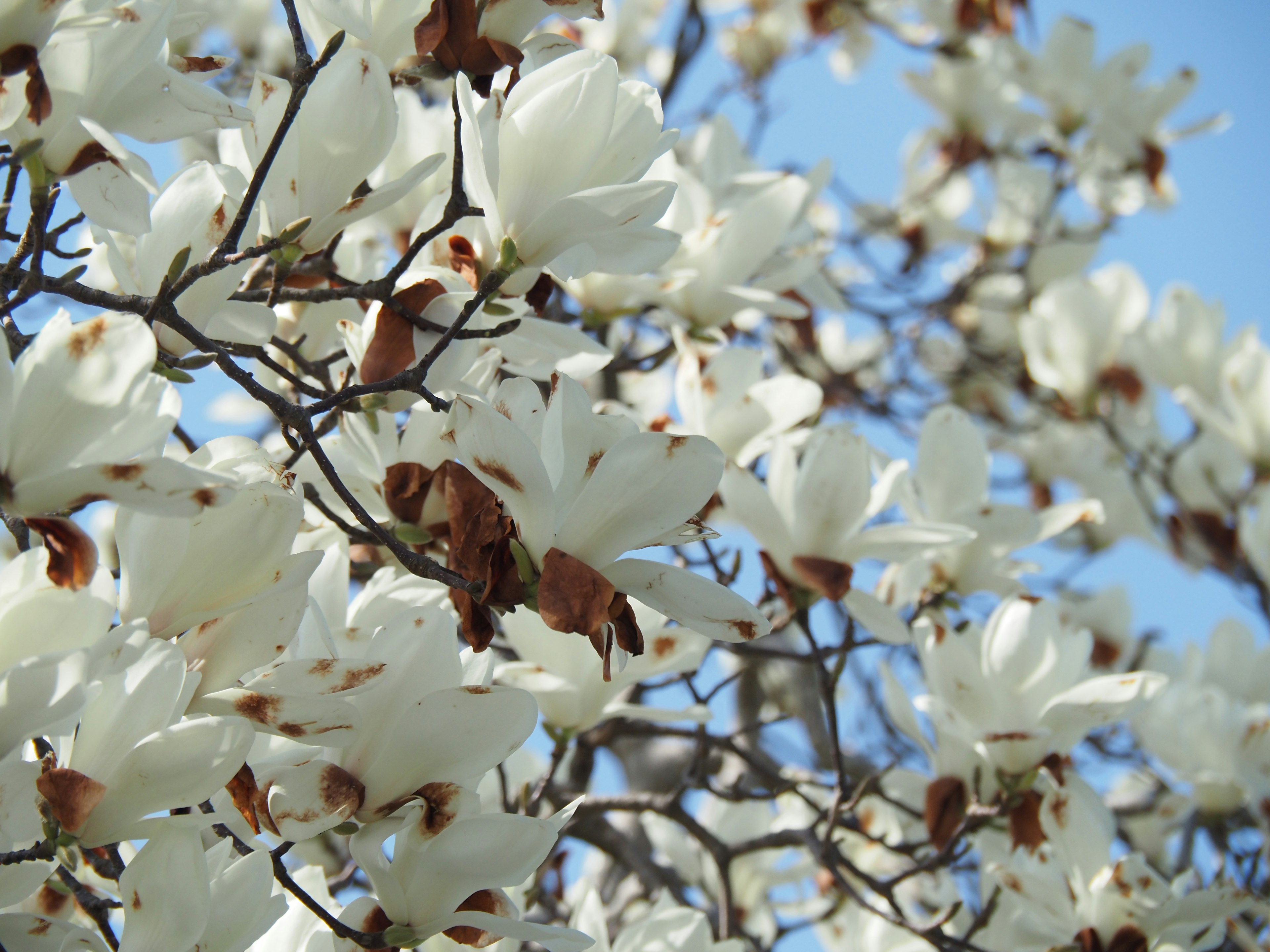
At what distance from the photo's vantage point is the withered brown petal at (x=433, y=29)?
2.56 feet

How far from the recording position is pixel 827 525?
107 cm

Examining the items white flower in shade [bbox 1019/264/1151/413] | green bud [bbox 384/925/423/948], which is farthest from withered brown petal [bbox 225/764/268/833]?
white flower in shade [bbox 1019/264/1151/413]

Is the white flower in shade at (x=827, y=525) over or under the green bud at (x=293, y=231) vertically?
under

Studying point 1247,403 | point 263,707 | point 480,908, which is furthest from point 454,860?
point 1247,403

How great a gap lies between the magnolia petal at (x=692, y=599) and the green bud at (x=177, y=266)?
1.09 feet

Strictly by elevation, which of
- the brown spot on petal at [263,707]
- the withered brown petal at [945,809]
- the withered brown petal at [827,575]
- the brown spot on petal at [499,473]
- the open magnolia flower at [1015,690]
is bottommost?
the withered brown petal at [945,809]

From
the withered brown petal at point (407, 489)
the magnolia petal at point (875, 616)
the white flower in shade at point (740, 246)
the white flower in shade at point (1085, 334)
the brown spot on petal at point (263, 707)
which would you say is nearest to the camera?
the brown spot on petal at point (263, 707)

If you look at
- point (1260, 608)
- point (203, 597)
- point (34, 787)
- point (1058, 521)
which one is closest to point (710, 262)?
point (1058, 521)

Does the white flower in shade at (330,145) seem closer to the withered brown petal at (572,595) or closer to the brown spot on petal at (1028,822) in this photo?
the withered brown petal at (572,595)

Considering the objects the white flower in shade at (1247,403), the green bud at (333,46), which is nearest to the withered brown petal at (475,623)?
the green bud at (333,46)

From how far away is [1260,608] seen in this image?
2115 millimetres

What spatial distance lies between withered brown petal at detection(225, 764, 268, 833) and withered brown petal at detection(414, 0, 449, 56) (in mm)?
517

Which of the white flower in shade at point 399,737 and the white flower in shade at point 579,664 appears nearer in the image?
the white flower in shade at point 399,737

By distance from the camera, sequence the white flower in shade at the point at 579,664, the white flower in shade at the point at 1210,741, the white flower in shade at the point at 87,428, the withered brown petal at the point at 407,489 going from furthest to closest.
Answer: the white flower in shade at the point at 1210,741, the white flower in shade at the point at 579,664, the withered brown petal at the point at 407,489, the white flower in shade at the point at 87,428
